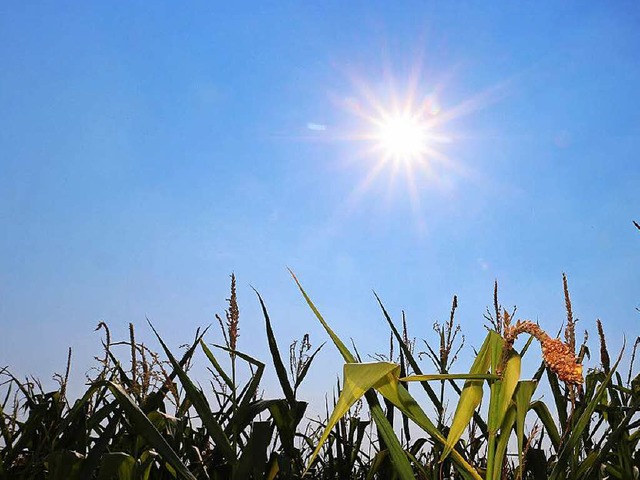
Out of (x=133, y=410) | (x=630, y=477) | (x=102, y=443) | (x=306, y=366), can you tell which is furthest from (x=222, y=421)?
(x=630, y=477)

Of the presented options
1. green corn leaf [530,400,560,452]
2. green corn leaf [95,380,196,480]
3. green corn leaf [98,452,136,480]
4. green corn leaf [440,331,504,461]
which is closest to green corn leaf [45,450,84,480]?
green corn leaf [98,452,136,480]

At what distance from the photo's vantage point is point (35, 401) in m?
2.67

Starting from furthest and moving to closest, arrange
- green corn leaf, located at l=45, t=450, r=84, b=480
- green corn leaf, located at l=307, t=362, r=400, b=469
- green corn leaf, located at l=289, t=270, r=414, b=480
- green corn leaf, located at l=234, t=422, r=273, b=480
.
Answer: green corn leaf, located at l=45, t=450, r=84, b=480 → green corn leaf, located at l=234, t=422, r=273, b=480 → green corn leaf, located at l=289, t=270, r=414, b=480 → green corn leaf, located at l=307, t=362, r=400, b=469

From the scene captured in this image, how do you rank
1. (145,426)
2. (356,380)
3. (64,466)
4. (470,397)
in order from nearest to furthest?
(356,380) → (470,397) → (145,426) → (64,466)

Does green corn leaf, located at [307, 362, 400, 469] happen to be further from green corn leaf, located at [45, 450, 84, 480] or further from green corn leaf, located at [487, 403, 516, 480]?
green corn leaf, located at [45, 450, 84, 480]

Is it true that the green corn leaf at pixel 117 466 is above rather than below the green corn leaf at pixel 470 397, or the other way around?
below

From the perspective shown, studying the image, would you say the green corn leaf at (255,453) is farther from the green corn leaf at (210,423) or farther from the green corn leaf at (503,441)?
the green corn leaf at (503,441)

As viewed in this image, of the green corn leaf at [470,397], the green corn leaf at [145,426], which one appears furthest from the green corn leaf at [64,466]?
the green corn leaf at [470,397]

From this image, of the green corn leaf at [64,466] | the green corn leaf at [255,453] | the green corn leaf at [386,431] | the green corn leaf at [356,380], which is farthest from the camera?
the green corn leaf at [64,466]

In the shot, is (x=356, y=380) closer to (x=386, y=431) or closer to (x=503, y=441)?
(x=386, y=431)

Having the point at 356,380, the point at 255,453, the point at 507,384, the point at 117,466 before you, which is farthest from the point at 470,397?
the point at 117,466

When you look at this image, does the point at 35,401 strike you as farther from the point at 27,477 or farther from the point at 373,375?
the point at 373,375

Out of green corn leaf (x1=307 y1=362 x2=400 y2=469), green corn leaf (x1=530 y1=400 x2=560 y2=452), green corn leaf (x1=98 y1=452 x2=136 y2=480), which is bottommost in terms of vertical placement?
green corn leaf (x1=98 y1=452 x2=136 y2=480)

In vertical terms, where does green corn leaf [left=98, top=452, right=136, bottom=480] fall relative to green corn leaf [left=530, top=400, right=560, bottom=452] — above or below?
below
